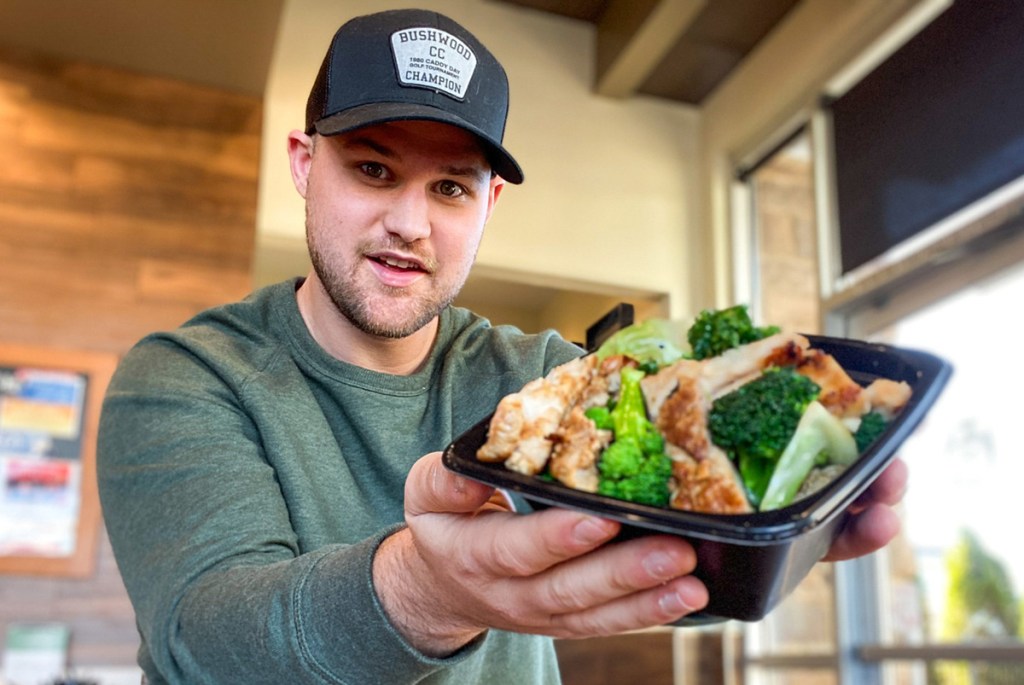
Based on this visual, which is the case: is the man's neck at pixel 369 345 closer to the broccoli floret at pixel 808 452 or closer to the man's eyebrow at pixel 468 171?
the man's eyebrow at pixel 468 171

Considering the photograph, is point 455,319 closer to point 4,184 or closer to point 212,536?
point 212,536

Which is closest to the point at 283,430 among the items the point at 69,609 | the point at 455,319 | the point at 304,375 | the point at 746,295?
the point at 304,375

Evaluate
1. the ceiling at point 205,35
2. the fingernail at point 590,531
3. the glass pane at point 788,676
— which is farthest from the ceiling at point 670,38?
the glass pane at point 788,676

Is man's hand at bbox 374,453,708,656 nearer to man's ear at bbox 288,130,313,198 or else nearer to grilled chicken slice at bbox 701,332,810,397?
grilled chicken slice at bbox 701,332,810,397

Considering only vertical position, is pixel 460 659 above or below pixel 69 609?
above

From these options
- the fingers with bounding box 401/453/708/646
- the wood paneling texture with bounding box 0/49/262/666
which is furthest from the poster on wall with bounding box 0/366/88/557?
the fingers with bounding box 401/453/708/646

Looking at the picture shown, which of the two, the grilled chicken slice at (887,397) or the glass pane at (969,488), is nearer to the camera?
the grilled chicken slice at (887,397)

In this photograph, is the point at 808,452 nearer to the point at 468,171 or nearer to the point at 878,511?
the point at 878,511

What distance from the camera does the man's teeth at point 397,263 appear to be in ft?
2.38

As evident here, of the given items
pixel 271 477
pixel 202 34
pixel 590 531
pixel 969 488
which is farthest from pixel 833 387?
pixel 202 34

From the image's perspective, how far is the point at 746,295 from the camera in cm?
296

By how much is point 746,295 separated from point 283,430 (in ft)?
7.71

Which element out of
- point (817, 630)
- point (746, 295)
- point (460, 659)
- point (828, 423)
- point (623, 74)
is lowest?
point (817, 630)

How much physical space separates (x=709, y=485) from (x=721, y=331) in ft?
0.28
